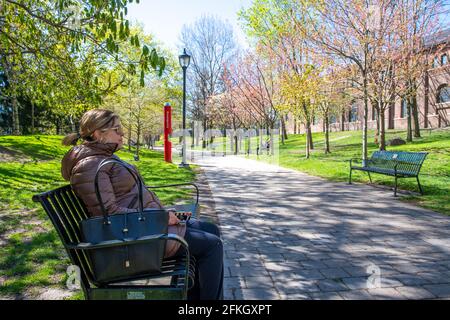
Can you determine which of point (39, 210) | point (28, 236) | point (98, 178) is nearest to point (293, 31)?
point (39, 210)

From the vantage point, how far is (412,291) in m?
3.29

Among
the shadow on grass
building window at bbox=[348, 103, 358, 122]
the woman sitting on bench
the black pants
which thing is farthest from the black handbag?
building window at bbox=[348, 103, 358, 122]

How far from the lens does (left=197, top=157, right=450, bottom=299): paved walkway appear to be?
134 inches

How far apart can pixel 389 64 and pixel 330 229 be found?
11726 mm

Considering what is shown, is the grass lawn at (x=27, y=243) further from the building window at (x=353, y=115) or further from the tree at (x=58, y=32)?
the building window at (x=353, y=115)

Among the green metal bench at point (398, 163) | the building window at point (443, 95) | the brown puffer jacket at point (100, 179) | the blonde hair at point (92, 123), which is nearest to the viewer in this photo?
the brown puffer jacket at point (100, 179)

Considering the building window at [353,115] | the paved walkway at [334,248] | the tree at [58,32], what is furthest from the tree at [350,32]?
the building window at [353,115]

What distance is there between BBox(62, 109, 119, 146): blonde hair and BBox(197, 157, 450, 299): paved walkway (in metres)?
1.89

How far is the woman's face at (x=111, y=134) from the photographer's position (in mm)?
2705

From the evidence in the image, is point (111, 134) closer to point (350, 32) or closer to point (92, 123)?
point (92, 123)

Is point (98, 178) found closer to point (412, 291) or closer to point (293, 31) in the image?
point (412, 291)

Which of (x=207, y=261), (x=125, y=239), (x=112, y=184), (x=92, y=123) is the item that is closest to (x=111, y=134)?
(x=92, y=123)

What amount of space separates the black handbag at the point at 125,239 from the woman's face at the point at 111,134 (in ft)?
1.44

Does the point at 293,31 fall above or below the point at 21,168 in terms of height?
above
